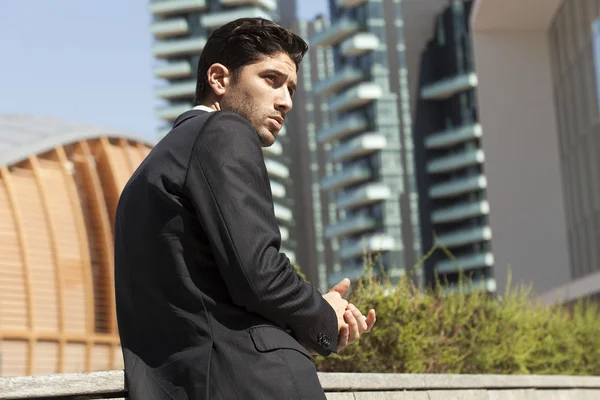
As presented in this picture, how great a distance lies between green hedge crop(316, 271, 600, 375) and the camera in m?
6.90

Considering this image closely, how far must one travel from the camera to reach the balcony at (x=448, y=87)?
86.4 m

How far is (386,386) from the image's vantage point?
4.23 meters

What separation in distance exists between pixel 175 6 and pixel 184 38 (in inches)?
122

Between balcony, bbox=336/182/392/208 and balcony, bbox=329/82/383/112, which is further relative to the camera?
balcony, bbox=329/82/383/112

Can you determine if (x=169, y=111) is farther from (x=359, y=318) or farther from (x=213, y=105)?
(x=359, y=318)

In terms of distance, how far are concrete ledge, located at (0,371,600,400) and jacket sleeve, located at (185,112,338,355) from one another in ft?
2.36

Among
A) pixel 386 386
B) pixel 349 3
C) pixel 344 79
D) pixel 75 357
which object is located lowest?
pixel 75 357

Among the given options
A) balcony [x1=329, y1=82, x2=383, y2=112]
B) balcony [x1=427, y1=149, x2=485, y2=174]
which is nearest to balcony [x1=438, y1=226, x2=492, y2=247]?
balcony [x1=427, y1=149, x2=485, y2=174]

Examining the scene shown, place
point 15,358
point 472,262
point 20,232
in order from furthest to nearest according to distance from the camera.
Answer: point 472,262, point 20,232, point 15,358

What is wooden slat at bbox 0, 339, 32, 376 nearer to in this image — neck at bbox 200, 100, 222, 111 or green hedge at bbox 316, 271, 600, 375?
green hedge at bbox 316, 271, 600, 375

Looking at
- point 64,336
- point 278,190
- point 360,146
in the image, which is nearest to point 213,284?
point 64,336

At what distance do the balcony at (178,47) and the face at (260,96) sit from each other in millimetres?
97639

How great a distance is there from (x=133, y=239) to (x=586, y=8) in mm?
26811

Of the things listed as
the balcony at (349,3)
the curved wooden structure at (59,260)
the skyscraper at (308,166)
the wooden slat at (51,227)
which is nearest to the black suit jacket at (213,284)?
the curved wooden structure at (59,260)
